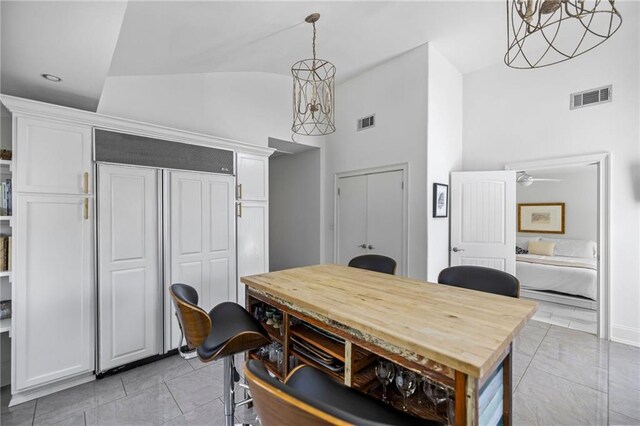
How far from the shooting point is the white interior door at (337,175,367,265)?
4.32 m

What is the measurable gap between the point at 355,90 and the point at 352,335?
4.03 metres

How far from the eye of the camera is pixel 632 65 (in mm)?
3059

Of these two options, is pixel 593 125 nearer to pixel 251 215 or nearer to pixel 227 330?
pixel 251 215

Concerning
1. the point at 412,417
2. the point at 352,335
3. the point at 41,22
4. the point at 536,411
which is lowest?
the point at 536,411

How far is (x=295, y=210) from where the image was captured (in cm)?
537

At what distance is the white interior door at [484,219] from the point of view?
374cm

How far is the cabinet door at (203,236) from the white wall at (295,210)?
1994 millimetres

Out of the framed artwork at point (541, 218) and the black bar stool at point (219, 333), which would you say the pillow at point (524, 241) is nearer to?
the framed artwork at point (541, 218)

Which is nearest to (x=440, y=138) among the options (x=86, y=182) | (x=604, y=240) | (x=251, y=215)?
(x=604, y=240)

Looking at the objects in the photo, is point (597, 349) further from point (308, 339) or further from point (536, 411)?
point (308, 339)

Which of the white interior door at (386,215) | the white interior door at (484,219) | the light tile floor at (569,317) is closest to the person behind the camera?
the light tile floor at (569,317)

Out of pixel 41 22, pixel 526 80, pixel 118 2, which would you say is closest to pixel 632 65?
pixel 526 80

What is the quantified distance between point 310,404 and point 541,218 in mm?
7083

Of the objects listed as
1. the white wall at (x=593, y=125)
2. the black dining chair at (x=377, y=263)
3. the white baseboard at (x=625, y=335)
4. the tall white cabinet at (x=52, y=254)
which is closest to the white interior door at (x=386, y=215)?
the black dining chair at (x=377, y=263)
